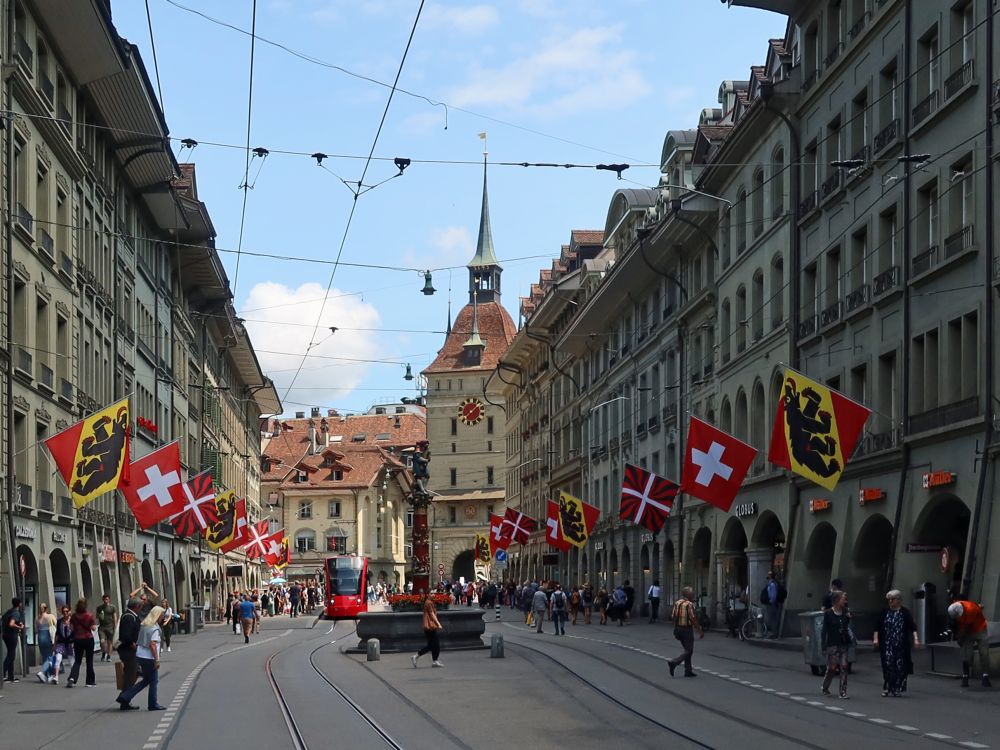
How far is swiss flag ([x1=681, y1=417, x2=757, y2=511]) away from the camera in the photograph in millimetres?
36188

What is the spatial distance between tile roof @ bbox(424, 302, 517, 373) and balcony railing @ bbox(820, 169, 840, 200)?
4509 inches

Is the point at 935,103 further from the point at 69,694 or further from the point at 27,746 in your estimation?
the point at 27,746

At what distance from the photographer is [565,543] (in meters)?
58.5

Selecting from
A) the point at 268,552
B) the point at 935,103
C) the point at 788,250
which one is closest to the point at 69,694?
the point at 935,103

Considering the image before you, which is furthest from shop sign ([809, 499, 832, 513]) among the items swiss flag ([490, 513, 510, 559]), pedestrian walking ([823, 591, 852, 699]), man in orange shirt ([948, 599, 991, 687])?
swiss flag ([490, 513, 510, 559])

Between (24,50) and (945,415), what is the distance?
804 inches

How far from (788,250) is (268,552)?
29490 mm

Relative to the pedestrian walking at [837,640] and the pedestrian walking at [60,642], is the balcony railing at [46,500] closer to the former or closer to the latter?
the pedestrian walking at [60,642]

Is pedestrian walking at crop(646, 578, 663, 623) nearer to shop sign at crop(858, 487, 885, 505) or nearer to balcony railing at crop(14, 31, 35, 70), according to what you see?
shop sign at crop(858, 487, 885, 505)

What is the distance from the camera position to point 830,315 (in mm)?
40094

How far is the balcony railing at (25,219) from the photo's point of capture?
117 feet

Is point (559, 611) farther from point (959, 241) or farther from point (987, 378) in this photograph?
point (987, 378)

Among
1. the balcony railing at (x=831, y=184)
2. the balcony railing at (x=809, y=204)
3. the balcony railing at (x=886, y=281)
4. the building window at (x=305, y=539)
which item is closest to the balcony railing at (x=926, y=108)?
the balcony railing at (x=886, y=281)

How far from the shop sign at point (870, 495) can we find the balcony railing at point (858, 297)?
403 cm
